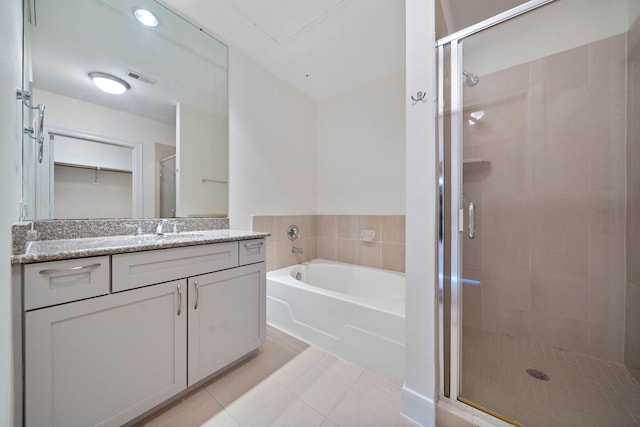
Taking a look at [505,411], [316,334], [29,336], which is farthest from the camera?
[316,334]

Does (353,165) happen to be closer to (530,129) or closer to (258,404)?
(530,129)

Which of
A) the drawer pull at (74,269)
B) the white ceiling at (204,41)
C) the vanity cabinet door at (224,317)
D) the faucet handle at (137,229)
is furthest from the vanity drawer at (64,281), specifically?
the white ceiling at (204,41)

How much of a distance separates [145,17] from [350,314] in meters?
2.46

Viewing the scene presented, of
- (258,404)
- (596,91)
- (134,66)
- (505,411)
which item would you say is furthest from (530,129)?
(134,66)

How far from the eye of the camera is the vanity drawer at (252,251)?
4.71 feet

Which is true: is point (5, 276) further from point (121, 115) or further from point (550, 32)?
point (550, 32)

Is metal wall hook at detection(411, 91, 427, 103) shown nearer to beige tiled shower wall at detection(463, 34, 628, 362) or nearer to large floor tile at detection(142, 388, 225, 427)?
beige tiled shower wall at detection(463, 34, 628, 362)

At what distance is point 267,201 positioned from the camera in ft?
7.52

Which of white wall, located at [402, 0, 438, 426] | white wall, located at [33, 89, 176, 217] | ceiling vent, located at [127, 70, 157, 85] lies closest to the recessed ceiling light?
ceiling vent, located at [127, 70, 157, 85]

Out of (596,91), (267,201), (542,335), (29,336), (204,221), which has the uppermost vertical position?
(596,91)

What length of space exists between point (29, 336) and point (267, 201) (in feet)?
5.52

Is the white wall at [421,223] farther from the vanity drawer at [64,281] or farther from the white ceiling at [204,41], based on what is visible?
the vanity drawer at [64,281]

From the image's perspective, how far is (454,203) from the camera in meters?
1.12

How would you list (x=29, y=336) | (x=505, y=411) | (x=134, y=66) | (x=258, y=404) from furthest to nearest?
(x=134, y=66), (x=258, y=404), (x=505, y=411), (x=29, y=336)
